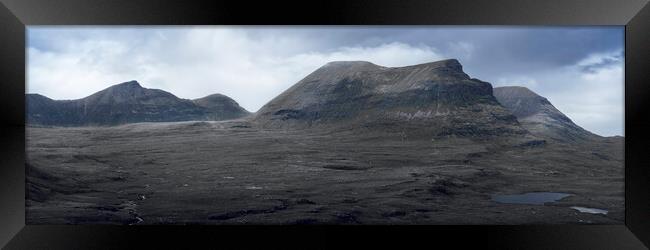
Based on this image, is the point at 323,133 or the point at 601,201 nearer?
the point at 601,201

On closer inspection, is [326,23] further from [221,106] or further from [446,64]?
[446,64]

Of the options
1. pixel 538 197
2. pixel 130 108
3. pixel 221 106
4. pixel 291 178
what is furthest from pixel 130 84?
pixel 538 197

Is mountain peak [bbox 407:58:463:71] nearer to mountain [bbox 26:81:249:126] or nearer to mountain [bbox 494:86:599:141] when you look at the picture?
mountain [bbox 494:86:599:141]

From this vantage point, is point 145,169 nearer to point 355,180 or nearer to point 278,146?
point 278,146

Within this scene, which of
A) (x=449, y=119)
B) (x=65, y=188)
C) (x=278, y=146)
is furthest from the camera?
(x=449, y=119)

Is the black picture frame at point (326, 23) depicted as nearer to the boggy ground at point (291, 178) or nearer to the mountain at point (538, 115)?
the boggy ground at point (291, 178)

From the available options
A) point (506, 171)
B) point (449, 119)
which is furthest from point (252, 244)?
point (449, 119)
